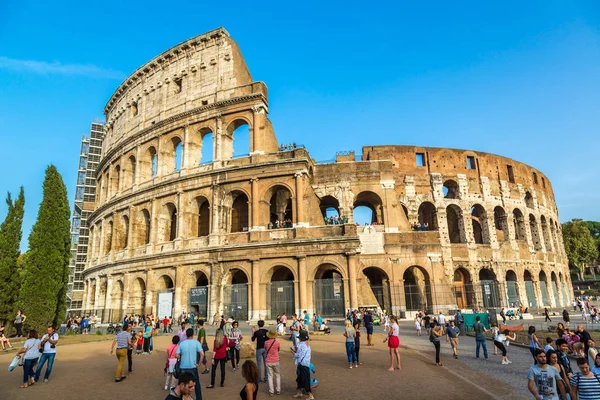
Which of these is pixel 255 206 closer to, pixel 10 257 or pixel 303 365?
pixel 10 257

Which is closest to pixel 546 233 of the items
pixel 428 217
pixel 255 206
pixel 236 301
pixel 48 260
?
pixel 428 217

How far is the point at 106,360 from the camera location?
11.7 meters

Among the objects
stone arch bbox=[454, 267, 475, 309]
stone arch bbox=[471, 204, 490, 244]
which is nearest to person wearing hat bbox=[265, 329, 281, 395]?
stone arch bbox=[454, 267, 475, 309]

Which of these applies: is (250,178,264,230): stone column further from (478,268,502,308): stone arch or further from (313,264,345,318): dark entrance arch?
(478,268,502,308): stone arch


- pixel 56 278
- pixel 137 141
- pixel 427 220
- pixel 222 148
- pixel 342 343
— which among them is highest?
pixel 137 141

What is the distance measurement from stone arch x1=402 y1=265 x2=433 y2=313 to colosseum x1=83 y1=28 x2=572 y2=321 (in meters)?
0.11

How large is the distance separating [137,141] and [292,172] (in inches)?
557

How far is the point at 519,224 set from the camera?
107 feet

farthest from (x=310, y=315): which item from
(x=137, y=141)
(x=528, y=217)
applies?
(x=528, y=217)

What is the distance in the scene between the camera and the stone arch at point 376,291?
68.3 ft

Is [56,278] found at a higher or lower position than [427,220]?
lower

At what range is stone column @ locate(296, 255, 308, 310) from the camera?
20439mm

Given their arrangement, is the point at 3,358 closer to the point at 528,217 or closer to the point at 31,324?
the point at 31,324

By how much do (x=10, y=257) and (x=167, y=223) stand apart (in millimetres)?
8924
